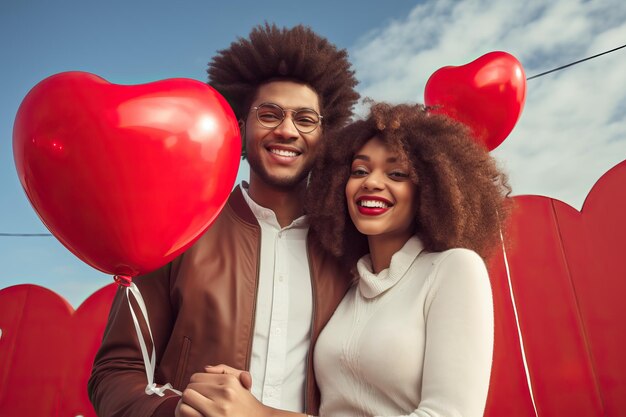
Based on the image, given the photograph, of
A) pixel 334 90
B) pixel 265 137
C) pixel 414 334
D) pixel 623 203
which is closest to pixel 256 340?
pixel 414 334

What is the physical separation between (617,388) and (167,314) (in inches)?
87.2

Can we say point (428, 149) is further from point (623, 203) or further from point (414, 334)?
point (623, 203)

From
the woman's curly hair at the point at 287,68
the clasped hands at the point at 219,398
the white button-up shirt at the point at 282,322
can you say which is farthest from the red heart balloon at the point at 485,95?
the clasped hands at the point at 219,398

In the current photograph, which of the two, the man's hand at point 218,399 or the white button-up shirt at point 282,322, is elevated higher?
the white button-up shirt at point 282,322

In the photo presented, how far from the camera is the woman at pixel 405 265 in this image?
53.4 inches

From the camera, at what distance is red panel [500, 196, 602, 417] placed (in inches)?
101

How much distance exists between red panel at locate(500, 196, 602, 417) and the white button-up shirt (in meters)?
1.30

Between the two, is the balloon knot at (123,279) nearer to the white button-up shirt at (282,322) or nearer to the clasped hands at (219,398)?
the clasped hands at (219,398)

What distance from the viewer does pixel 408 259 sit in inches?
67.1

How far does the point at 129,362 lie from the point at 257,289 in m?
0.47

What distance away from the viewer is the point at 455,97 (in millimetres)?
2551

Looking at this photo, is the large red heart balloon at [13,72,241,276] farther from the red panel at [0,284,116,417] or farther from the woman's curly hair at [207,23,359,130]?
the red panel at [0,284,116,417]

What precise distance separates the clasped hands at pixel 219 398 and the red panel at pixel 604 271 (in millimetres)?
2043

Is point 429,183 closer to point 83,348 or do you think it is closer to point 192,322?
point 192,322
